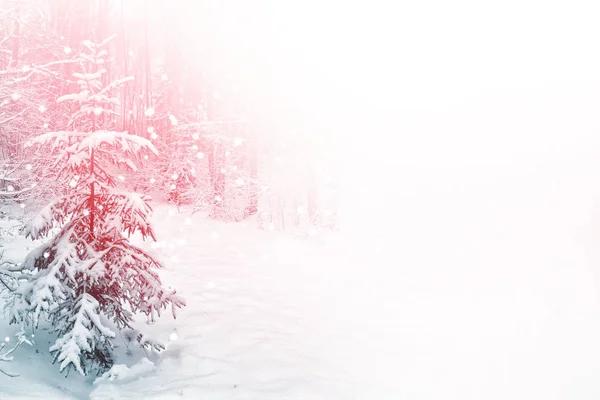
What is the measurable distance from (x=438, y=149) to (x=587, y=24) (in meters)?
18.3

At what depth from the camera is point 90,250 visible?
7.13 meters

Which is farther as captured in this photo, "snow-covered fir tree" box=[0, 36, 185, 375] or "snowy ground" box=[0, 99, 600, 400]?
"snowy ground" box=[0, 99, 600, 400]

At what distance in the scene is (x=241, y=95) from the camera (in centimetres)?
2073

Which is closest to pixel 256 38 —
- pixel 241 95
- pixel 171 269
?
pixel 241 95

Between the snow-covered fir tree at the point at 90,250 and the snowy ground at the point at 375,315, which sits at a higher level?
the snow-covered fir tree at the point at 90,250

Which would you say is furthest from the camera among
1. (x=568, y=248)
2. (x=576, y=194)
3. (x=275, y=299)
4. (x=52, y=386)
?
(x=576, y=194)

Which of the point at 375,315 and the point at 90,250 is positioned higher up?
the point at 90,250

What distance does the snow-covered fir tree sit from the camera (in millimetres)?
6711

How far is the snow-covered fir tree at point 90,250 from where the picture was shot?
671cm

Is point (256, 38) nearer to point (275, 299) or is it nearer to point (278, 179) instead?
point (278, 179)

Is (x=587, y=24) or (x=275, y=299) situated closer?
(x=275, y=299)

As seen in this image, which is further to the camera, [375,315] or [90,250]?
[375,315]

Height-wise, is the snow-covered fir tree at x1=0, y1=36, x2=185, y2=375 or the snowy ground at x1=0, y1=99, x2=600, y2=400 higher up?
the snow-covered fir tree at x1=0, y1=36, x2=185, y2=375

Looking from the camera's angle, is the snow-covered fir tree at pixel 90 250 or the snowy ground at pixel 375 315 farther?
the snowy ground at pixel 375 315
